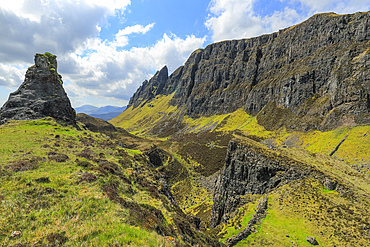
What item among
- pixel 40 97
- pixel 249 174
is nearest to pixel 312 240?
pixel 249 174

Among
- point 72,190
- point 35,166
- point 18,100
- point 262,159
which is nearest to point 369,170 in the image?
point 262,159

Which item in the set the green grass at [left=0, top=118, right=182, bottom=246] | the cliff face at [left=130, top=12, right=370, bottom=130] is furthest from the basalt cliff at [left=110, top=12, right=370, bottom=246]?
the green grass at [left=0, top=118, right=182, bottom=246]

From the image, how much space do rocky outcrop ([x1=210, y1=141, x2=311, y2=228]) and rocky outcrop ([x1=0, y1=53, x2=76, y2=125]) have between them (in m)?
50.3

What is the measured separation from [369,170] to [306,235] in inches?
1882

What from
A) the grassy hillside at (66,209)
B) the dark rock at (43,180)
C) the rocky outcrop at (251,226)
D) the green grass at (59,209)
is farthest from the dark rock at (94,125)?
the rocky outcrop at (251,226)

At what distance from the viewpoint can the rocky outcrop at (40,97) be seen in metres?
37.8

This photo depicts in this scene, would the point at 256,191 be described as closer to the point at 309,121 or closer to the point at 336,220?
Answer: the point at 336,220

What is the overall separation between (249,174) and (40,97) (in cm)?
6064

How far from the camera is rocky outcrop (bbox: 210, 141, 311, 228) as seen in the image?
1121 inches

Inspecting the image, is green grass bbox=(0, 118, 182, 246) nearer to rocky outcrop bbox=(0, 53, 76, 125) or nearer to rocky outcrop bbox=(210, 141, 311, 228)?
rocky outcrop bbox=(210, 141, 311, 228)

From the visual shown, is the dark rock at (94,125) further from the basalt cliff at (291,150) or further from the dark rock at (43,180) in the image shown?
the dark rock at (43,180)

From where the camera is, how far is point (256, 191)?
31.3 m

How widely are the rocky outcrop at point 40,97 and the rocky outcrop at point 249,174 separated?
50.3 meters

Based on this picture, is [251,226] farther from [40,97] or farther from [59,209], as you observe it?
[40,97]
